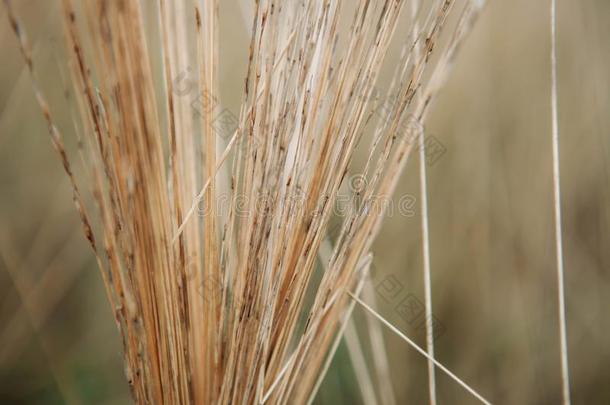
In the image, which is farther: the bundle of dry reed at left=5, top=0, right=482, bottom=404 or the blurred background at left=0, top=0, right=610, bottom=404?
the blurred background at left=0, top=0, right=610, bottom=404

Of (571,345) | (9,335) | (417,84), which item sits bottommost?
(571,345)

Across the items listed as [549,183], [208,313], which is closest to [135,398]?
[208,313]

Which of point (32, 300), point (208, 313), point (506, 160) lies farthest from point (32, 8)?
point (506, 160)

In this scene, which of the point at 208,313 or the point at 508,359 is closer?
the point at 208,313

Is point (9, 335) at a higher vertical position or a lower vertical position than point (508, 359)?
higher

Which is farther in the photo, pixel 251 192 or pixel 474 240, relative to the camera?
pixel 474 240

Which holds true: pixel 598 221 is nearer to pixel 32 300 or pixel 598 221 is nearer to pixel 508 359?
pixel 508 359

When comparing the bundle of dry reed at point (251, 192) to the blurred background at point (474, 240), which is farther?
the blurred background at point (474, 240)
